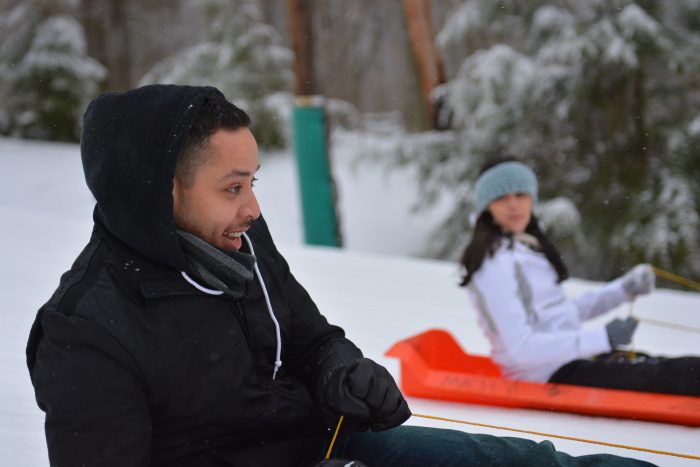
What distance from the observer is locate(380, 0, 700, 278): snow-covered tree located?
6.95 meters

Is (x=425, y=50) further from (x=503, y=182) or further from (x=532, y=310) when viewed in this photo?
(x=532, y=310)

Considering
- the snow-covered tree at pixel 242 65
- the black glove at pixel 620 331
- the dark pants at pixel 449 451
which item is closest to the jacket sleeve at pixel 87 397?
the dark pants at pixel 449 451

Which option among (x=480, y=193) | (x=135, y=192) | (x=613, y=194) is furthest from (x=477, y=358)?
(x=613, y=194)

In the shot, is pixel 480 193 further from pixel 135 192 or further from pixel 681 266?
pixel 681 266

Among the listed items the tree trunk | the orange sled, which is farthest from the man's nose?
the tree trunk

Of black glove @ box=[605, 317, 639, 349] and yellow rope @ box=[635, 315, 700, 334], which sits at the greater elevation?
black glove @ box=[605, 317, 639, 349]

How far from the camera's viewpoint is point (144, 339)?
4.26ft

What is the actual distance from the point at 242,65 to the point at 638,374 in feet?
34.8

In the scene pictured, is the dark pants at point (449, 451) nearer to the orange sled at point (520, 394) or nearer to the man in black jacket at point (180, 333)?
the man in black jacket at point (180, 333)

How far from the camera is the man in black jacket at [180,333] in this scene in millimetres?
1222

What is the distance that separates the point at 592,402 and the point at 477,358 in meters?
0.75

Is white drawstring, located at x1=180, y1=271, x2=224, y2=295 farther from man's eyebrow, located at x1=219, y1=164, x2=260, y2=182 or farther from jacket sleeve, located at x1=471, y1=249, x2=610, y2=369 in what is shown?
jacket sleeve, located at x1=471, y1=249, x2=610, y2=369

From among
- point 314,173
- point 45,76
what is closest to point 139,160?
point 314,173

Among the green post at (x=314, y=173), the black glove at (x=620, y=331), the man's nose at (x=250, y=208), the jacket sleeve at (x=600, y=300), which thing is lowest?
the black glove at (x=620, y=331)
